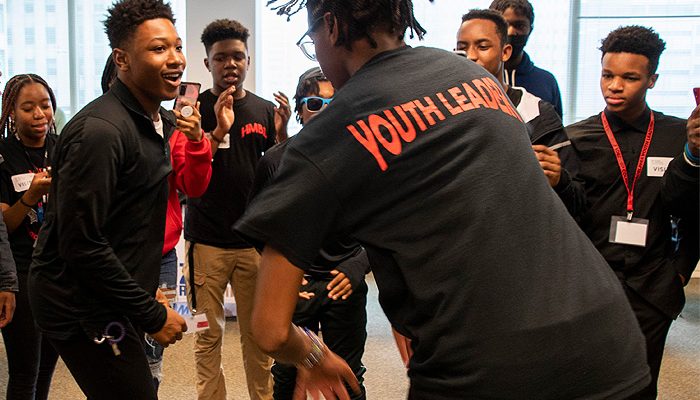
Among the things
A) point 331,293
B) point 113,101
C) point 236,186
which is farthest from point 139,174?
point 236,186

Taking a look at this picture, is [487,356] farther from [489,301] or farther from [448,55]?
[448,55]

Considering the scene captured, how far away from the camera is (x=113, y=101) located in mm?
1976

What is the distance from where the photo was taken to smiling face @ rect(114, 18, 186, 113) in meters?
2.06

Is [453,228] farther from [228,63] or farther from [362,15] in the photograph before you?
[228,63]

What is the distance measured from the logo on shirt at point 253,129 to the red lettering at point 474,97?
237 cm

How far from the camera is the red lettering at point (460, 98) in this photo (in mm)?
1113

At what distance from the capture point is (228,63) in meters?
3.44

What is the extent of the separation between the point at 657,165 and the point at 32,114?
2.36 meters

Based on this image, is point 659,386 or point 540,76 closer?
point 540,76

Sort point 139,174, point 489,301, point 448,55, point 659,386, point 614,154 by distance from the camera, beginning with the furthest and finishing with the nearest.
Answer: point 659,386, point 614,154, point 139,174, point 448,55, point 489,301

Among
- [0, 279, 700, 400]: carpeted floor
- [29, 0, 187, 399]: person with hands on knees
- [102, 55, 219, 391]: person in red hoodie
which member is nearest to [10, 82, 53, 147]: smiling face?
[102, 55, 219, 391]: person in red hoodie

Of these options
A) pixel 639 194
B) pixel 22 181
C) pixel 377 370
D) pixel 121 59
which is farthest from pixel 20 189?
pixel 639 194

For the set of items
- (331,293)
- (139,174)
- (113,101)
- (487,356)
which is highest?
(113,101)

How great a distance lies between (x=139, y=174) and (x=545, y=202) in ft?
3.92
